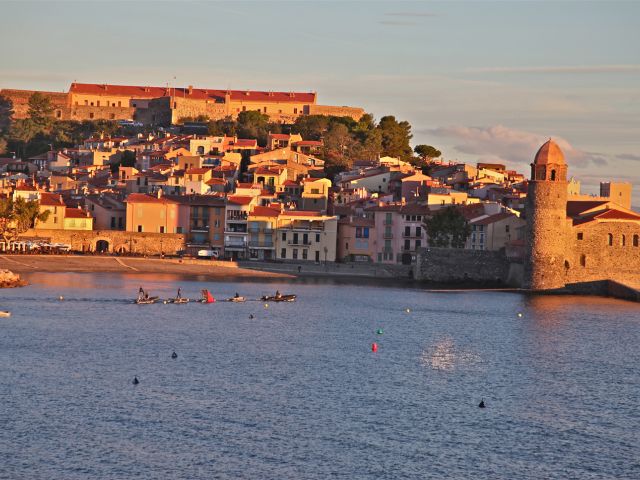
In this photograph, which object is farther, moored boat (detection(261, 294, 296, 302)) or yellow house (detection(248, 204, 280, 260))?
yellow house (detection(248, 204, 280, 260))

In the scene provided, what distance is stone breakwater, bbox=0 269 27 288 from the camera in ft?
199

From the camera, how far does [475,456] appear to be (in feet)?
90.9

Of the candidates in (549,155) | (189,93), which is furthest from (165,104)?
(549,155)

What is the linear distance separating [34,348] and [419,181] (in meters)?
54.1

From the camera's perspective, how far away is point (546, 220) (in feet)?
216

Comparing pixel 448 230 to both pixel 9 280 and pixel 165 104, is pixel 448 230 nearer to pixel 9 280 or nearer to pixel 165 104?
pixel 9 280

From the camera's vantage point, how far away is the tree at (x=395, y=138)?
119 m

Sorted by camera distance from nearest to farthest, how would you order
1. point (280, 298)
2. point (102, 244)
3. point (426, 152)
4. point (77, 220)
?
1. point (280, 298)
2. point (102, 244)
3. point (77, 220)
4. point (426, 152)

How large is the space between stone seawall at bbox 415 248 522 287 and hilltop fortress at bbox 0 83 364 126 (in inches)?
2399

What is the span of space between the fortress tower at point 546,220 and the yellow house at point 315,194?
23096 millimetres

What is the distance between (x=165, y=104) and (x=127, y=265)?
195 feet

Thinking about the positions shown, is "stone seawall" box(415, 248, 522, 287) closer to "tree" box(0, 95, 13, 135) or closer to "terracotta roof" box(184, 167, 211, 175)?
"terracotta roof" box(184, 167, 211, 175)

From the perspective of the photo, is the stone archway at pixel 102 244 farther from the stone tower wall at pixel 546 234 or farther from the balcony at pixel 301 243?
the stone tower wall at pixel 546 234

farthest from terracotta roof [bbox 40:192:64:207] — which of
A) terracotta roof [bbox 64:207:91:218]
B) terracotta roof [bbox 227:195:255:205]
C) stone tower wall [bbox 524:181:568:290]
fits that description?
stone tower wall [bbox 524:181:568:290]
